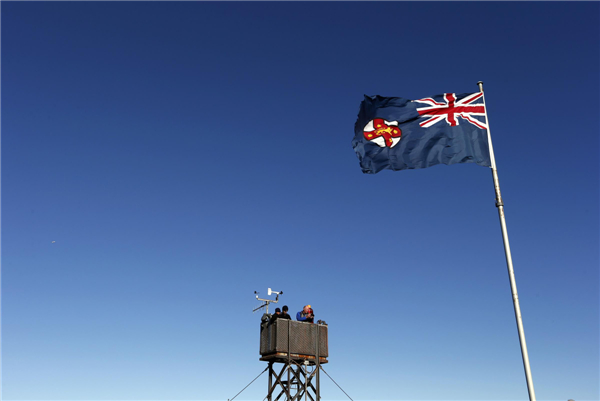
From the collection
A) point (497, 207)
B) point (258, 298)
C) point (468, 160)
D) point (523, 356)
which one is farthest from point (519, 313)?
point (258, 298)

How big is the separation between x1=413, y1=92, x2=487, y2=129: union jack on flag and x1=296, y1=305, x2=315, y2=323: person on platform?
13.2 m

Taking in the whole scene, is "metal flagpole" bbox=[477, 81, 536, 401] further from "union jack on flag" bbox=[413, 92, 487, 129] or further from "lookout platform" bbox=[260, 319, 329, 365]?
"lookout platform" bbox=[260, 319, 329, 365]

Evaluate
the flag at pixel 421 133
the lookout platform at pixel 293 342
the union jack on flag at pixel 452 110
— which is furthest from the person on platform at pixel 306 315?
the union jack on flag at pixel 452 110

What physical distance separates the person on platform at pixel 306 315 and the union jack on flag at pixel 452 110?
13.2m

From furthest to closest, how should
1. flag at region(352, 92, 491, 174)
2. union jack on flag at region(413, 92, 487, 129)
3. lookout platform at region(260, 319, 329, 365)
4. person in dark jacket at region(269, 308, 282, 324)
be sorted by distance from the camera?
1. person in dark jacket at region(269, 308, 282, 324)
2. lookout platform at region(260, 319, 329, 365)
3. union jack on flag at region(413, 92, 487, 129)
4. flag at region(352, 92, 491, 174)

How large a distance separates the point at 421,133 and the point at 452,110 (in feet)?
3.81

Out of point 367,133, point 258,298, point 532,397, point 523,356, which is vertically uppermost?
point 367,133

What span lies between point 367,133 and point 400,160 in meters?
1.48

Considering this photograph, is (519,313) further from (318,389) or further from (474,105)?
(318,389)

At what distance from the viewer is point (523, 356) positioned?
479 inches

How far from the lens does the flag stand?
15133 mm

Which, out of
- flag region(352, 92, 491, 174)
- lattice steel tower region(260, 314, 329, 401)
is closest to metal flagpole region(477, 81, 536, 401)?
flag region(352, 92, 491, 174)

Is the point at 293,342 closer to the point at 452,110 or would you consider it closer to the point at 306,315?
the point at 306,315

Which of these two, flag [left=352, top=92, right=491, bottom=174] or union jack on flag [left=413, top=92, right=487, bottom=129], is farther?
union jack on flag [left=413, top=92, right=487, bottom=129]
